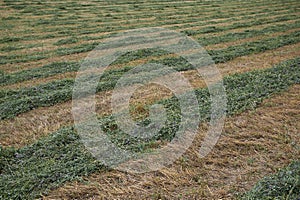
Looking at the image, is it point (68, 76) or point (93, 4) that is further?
point (93, 4)

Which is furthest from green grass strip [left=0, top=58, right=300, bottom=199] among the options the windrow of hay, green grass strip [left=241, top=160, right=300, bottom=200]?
the windrow of hay

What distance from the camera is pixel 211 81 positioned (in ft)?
30.3

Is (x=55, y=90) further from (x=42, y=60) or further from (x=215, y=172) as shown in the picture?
(x=215, y=172)

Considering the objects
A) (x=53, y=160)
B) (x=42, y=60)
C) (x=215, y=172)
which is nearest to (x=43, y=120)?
(x=53, y=160)

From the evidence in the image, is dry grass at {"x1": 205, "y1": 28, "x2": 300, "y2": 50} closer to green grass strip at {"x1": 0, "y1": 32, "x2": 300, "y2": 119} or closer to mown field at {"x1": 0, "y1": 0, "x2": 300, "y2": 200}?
mown field at {"x1": 0, "y1": 0, "x2": 300, "y2": 200}

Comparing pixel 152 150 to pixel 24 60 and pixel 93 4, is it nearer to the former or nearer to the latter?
pixel 24 60

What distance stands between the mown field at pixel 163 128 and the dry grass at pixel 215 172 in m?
0.02

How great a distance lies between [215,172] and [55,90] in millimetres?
5700

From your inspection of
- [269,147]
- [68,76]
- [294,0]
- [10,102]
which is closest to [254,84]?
[269,147]

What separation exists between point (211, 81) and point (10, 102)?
590cm

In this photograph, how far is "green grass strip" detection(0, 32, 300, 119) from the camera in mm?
7891

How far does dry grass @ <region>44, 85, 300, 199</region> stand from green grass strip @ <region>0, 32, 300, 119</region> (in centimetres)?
362

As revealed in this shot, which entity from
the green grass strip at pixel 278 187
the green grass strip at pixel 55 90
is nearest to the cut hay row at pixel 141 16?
the green grass strip at pixel 55 90

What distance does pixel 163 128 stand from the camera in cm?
656
